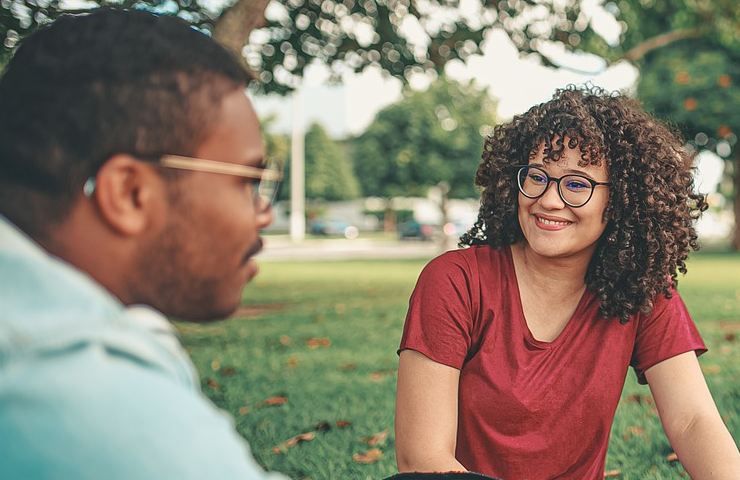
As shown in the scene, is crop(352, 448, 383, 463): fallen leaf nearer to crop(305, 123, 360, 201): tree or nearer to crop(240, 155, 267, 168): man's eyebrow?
crop(240, 155, 267, 168): man's eyebrow

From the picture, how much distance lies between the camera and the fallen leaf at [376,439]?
4.65 metres

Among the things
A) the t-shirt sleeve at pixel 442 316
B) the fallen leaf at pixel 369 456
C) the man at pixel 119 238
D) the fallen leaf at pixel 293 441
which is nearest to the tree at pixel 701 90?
the fallen leaf at pixel 293 441

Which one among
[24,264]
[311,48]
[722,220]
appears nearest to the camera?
[24,264]

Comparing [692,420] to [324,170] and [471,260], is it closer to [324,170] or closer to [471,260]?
[471,260]

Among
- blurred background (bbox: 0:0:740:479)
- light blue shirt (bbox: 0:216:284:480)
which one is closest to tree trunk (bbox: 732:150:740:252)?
blurred background (bbox: 0:0:740:479)

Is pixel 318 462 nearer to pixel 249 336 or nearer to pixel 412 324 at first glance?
pixel 412 324

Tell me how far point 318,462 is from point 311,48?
16.8 ft

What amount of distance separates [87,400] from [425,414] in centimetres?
165

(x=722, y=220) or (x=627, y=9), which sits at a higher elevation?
(x=627, y=9)

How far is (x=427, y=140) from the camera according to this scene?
1773 inches

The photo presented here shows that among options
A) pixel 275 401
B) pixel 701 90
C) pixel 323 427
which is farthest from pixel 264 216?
pixel 701 90

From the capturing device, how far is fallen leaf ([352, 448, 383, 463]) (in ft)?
14.2

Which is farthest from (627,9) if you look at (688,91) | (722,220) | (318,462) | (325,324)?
(722,220)

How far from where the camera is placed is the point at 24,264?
0.98 metres
